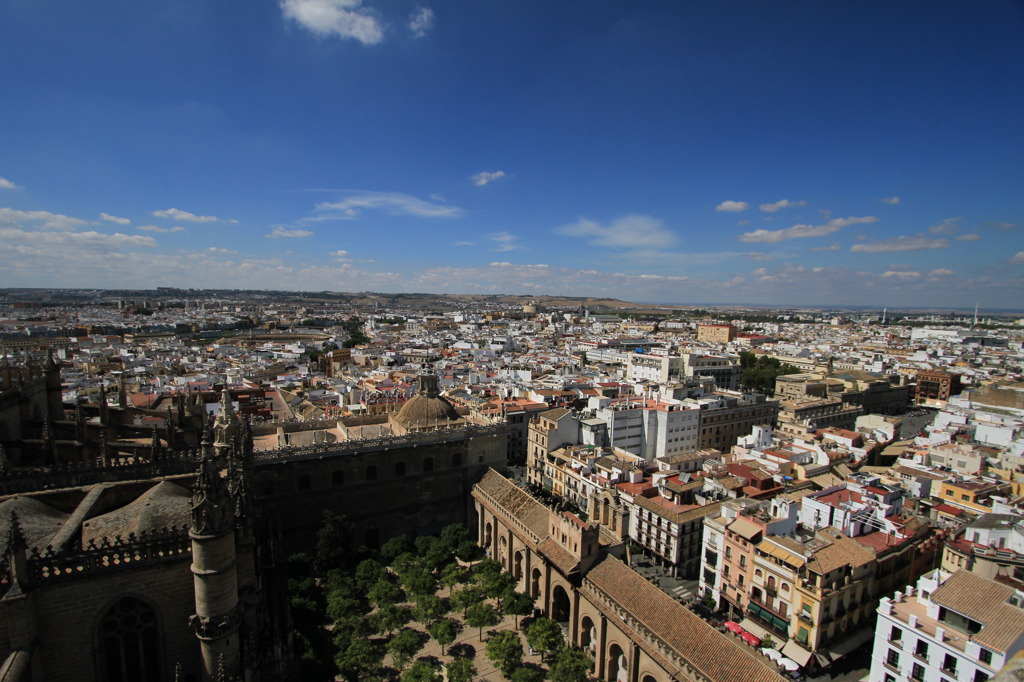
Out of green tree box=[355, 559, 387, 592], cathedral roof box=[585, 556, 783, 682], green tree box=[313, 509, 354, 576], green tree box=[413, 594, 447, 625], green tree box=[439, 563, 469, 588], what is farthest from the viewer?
green tree box=[313, 509, 354, 576]

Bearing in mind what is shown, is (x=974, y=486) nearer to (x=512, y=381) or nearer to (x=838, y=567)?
(x=838, y=567)

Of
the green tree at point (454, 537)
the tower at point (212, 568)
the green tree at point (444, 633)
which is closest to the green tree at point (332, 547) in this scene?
the green tree at point (454, 537)

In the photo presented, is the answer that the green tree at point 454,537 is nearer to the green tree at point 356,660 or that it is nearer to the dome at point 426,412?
the dome at point 426,412

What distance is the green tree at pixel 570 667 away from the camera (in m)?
22.2

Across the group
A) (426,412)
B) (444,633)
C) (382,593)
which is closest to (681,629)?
(444,633)

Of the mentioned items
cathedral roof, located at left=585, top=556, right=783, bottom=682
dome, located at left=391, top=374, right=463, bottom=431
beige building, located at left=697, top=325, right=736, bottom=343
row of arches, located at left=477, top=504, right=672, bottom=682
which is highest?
dome, located at left=391, top=374, right=463, bottom=431

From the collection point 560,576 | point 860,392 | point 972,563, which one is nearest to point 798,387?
point 860,392

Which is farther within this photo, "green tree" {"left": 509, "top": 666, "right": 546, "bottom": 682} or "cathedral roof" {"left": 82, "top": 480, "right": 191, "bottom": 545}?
"green tree" {"left": 509, "top": 666, "right": 546, "bottom": 682}

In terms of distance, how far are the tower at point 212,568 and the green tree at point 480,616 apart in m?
16.4

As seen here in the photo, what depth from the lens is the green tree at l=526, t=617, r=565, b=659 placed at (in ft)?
80.4

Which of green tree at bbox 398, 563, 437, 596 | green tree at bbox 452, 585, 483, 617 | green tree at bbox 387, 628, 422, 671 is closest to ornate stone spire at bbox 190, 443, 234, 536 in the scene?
green tree at bbox 387, 628, 422, 671

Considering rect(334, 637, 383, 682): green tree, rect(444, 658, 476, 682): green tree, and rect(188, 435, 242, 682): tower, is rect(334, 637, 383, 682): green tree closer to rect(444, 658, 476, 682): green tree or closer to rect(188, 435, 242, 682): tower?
rect(444, 658, 476, 682): green tree

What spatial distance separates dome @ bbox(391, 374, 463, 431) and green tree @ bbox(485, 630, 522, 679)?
690 inches

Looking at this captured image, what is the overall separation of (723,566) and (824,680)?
664 centimetres
